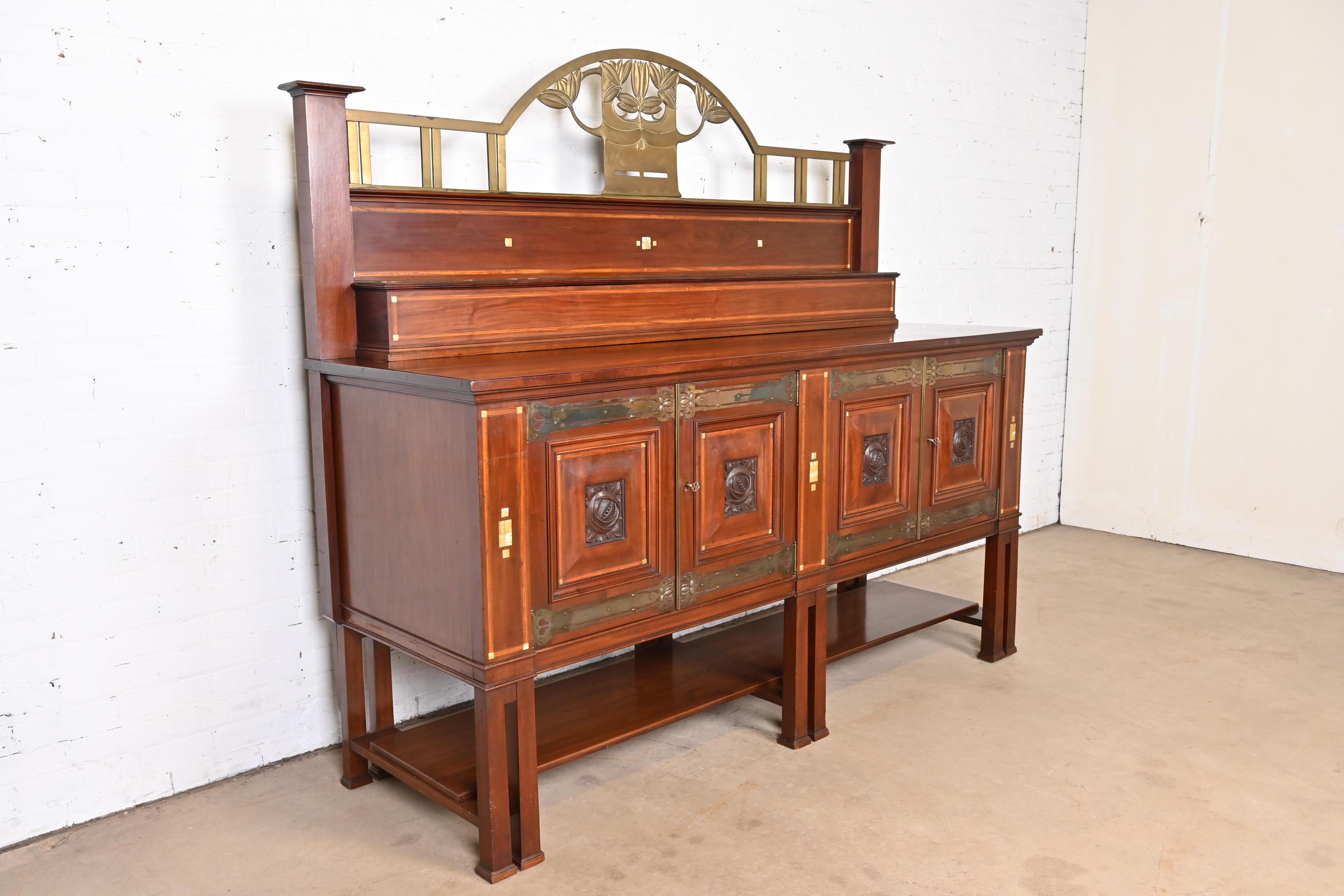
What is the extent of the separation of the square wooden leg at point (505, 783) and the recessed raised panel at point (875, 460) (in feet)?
3.86

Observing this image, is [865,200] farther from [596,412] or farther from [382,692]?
[382,692]

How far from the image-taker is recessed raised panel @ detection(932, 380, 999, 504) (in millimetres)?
3613

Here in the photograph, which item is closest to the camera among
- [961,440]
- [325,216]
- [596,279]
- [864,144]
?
[325,216]

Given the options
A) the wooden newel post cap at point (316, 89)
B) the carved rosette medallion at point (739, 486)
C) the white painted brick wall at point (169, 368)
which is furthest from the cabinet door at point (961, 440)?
the wooden newel post cap at point (316, 89)

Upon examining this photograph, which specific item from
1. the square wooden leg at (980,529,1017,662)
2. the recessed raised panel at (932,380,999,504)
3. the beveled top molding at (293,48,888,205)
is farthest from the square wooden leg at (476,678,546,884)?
the square wooden leg at (980,529,1017,662)

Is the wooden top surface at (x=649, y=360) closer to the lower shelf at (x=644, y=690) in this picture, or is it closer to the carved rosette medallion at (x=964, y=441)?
the carved rosette medallion at (x=964, y=441)

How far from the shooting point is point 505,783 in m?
2.60

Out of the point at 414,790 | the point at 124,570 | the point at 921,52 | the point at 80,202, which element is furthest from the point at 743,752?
the point at 921,52

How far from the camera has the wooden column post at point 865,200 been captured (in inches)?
168

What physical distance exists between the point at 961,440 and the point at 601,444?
61.2 inches

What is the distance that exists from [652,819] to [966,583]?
244cm

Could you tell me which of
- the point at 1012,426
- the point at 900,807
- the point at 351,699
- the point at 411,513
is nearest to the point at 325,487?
the point at 411,513

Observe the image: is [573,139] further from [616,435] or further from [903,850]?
[903,850]

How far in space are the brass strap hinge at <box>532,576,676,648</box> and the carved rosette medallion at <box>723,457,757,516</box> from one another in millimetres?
266
